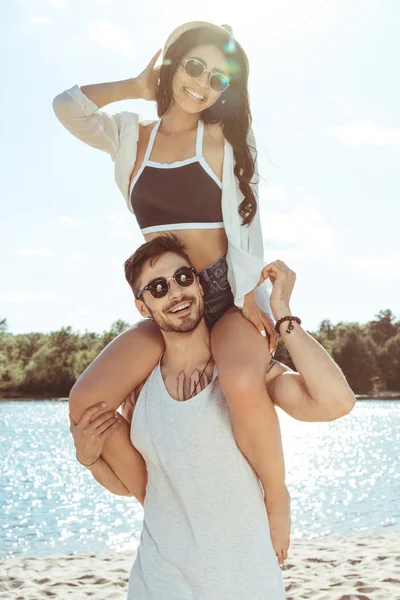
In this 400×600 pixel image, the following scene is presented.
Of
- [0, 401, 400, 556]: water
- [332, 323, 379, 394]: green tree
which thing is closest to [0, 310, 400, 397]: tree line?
[332, 323, 379, 394]: green tree

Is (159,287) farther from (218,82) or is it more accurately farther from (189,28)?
(189,28)

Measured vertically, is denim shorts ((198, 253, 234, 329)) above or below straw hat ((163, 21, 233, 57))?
below

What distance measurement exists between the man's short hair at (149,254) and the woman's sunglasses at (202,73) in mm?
686

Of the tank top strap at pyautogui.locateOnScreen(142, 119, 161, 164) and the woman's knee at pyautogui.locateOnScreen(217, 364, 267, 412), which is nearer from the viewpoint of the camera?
the woman's knee at pyautogui.locateOnScreen(217, 364, 267, 412)

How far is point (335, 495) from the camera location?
22.0 metres

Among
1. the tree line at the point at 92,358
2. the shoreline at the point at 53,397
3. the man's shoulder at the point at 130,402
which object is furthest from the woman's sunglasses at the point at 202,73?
the shoreline at the point at 53,397

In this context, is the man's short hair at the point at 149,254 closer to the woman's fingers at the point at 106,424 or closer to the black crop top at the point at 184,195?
the black crop top at the point at 184,195

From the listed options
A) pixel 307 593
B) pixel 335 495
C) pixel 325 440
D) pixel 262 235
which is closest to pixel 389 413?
pixel 325 440

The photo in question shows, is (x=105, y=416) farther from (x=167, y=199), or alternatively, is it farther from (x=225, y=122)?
(x=225, y=122)

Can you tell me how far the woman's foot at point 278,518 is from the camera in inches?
123

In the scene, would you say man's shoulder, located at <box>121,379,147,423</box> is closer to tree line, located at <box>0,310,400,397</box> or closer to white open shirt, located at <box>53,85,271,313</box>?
white open shirt, located at <box>53,85,271,313</box>

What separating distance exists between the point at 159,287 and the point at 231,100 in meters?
0.98

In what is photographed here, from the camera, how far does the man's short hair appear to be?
3170mm

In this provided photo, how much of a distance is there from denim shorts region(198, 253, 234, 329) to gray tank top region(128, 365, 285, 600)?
1.16 ft
